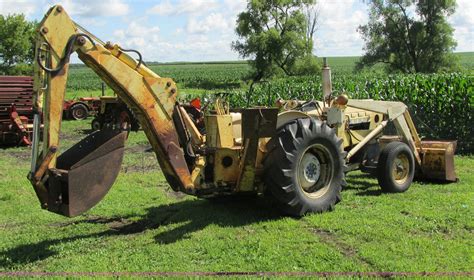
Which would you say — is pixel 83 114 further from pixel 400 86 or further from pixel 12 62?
pixel 12 62

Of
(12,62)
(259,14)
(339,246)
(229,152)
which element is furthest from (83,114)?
(259,14)

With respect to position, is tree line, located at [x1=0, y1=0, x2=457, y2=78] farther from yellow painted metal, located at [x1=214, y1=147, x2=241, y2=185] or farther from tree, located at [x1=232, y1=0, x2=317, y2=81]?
yellow painted metal, located at [x1=214, y1=147, x2=241, y2=185]

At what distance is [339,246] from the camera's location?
18.4ft

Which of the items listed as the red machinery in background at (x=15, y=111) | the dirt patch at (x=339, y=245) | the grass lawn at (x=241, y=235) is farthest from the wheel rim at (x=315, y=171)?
the red machinery in background at (x=15, y=111)

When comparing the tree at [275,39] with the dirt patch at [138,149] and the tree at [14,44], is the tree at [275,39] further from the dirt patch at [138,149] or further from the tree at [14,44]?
the dirt patch at [138,149]

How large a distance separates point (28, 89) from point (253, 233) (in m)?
13.2

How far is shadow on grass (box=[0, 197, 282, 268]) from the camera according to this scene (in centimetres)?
569

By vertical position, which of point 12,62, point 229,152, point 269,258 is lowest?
point 269,258

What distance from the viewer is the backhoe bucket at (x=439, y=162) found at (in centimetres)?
922

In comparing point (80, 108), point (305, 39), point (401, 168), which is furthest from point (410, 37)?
point (401, 168)

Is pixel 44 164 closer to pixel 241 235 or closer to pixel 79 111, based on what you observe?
pixel 241 235

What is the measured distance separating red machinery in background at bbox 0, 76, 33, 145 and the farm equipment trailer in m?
10.9

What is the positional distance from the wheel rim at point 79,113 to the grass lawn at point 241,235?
50.1 feet

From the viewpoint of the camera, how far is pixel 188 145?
6.55 metres
